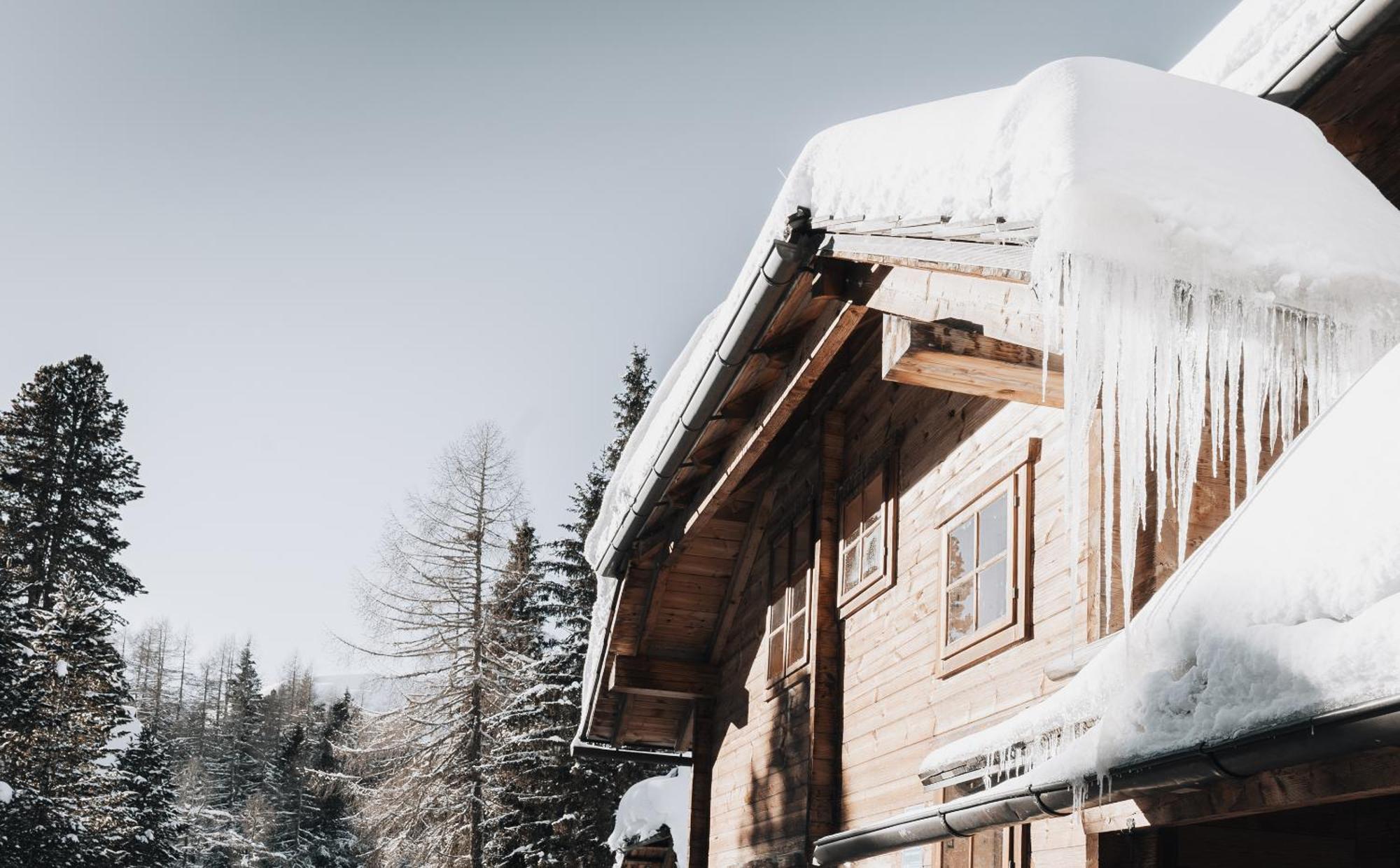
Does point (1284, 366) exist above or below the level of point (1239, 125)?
below

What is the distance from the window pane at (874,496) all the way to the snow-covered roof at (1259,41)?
3080 mm

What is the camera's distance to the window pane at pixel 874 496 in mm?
7207

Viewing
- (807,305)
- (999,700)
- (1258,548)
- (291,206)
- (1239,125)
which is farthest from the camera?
(291,206)

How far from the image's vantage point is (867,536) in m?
7.38

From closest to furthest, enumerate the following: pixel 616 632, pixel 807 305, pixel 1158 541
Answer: pixel 1158 541, pixel 807 305, pixel 616 632

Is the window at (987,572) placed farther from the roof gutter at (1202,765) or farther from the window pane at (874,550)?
the roof gutter at (1202,765)

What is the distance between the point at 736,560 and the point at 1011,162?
688 cm

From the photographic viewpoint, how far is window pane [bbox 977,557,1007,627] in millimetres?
5523

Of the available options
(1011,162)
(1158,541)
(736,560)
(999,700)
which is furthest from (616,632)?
(1011,162)

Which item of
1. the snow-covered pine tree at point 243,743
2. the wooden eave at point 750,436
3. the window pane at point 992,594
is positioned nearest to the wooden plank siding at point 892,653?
the window pane at point 992,594

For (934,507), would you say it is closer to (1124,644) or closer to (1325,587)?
(1124,644)

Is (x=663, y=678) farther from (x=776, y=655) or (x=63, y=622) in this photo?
(x=63, y=622)

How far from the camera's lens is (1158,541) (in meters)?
4.09

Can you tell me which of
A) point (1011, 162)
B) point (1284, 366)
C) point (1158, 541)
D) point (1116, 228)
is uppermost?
point (1011, 162)
